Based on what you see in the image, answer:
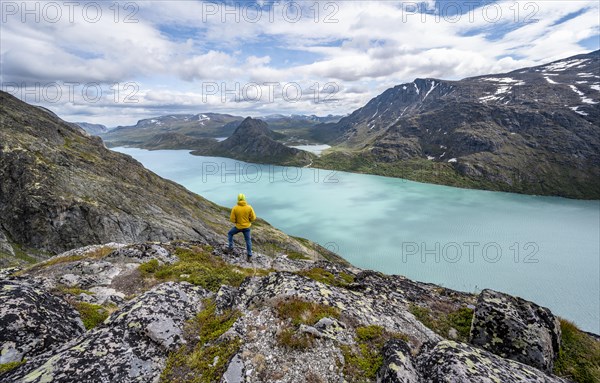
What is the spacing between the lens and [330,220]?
444ft

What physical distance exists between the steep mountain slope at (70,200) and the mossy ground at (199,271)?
4197 cm

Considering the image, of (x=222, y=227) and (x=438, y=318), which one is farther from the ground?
(x=438, y=318)

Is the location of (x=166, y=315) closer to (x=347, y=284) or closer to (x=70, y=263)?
(x=347, y=284)

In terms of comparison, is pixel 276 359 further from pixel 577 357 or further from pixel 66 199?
pixel 66 199

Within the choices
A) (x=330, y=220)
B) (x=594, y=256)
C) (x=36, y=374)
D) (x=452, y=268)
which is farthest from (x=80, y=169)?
(x=594, y=256)

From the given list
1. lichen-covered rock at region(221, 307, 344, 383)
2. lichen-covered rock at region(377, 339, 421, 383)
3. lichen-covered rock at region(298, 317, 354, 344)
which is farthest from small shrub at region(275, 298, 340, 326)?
lichen-covered rock at region(377, 339, 421, 383)

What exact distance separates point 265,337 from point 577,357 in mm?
14486

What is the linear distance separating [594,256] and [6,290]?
5436 inches

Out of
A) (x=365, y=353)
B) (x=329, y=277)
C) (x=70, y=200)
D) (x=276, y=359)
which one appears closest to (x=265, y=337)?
(x=276, y=359)

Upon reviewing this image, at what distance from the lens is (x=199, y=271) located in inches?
696

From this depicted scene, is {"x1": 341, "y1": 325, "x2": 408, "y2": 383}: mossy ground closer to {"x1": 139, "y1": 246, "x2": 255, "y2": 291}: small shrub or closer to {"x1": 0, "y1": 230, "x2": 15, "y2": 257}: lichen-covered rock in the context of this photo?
{"x1": 139, "y1": 246, "x2": 255, "y2": 291}: small shrub

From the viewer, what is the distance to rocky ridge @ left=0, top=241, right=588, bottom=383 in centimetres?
877

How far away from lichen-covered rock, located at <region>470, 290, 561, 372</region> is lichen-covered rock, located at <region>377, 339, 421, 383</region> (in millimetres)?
5046

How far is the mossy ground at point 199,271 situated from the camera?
16105 mm
